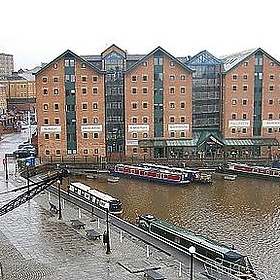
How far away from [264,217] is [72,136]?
94.1ft

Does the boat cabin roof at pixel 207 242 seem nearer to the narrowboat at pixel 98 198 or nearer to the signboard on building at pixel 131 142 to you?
the narrowboat at pixel 98 198

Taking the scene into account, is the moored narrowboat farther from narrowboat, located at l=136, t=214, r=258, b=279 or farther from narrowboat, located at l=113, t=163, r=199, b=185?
narrowboat, located at l=136, t=214, r=258, b=279

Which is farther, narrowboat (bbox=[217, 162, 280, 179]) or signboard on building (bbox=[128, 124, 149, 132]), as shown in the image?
signboard on building (bbox=[128, 124, 149, 132])

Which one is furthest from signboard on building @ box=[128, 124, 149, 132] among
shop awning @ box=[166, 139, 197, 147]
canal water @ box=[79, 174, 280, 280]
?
canal water @ box=[79, 174, 280, 280]

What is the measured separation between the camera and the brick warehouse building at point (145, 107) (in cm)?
5750

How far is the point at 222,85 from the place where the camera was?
60344mm

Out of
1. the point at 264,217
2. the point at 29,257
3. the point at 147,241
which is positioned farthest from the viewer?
the point at 264,217

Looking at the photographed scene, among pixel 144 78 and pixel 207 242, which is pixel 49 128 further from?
pixel 207 242

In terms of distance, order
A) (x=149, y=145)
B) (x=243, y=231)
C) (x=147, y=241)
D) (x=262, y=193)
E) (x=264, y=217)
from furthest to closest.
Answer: (x=149, y=145), (x=262, y=193), (x=264, y=217), (x=243, y=231), (x=147, y=241)

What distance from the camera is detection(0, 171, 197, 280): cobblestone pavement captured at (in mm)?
23391

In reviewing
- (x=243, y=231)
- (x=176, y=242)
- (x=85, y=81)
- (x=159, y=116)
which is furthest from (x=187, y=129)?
(x=176, y=242)

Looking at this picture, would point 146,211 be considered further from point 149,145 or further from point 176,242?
point 149,145

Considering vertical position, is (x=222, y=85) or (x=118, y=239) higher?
(x=222, y=85)

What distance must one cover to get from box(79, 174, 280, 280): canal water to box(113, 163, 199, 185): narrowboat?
746 millimetres
